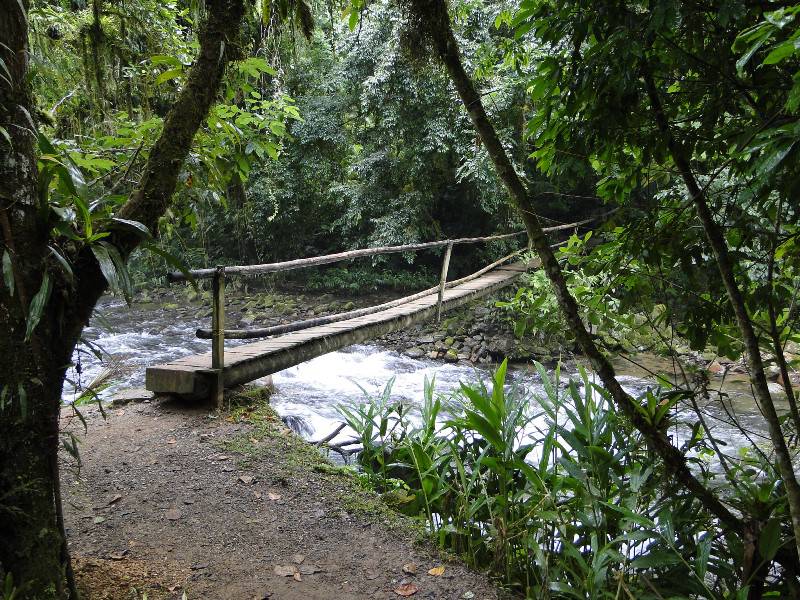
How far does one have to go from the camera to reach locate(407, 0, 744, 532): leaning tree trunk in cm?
167

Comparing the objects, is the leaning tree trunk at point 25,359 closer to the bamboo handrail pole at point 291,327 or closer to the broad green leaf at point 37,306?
the broad green leaf at point 37,306

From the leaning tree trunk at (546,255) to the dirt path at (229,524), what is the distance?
763mm

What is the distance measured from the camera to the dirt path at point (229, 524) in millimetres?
1802

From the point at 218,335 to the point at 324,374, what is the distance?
3.52 metres

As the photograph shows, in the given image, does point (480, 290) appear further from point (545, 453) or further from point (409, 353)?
point (545, 453)

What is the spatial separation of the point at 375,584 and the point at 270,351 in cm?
163

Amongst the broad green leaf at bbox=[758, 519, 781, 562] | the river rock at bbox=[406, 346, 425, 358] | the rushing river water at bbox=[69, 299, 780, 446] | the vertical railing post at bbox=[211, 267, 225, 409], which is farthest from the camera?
the river rock at bbox=[406, 346, 425, 358]

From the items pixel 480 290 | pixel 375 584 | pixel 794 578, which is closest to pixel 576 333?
pixel 794 578

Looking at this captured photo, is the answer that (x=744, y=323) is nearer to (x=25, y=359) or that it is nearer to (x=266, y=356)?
(x=25, y=359)

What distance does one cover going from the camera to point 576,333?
1.72 metres

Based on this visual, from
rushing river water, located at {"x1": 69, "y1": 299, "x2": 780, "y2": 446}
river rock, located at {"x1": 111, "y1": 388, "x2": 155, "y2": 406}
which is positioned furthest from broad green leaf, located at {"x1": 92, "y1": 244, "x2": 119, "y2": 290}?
rushing river water, located at {"x1": 69, "y1": 299, "x2": 780, "y2": 446}

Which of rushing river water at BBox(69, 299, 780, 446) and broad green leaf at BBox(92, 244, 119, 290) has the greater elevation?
broad green leaf at BBox(92, 244, 119, 290)

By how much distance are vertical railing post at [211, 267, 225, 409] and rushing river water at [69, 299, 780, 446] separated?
3.80ft

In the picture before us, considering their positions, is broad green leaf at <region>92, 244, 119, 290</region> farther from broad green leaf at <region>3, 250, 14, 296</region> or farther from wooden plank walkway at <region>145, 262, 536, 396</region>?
wooden plank walkway at <region>145, 262, 536, 396</region>
